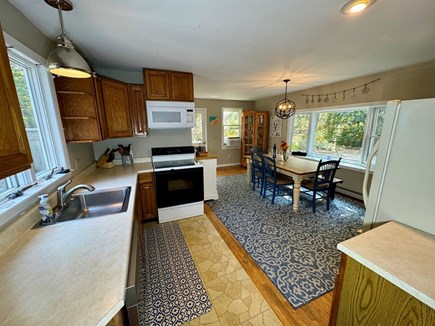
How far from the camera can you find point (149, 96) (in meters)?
2.67

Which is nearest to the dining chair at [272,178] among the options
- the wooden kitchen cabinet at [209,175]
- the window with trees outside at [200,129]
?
the wooden kitchen cabinet at [209,175]

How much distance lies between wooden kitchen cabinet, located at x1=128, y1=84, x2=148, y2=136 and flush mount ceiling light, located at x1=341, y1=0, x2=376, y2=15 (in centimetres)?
252

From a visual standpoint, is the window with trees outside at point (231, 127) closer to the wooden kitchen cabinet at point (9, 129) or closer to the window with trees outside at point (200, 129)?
the window with trees outside at point (200, 129)

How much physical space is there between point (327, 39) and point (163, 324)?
9.82ft

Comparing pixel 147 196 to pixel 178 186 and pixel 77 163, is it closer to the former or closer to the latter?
pixel 178 186

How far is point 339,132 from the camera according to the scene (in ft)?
12.7

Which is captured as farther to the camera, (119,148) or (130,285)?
(119,148)

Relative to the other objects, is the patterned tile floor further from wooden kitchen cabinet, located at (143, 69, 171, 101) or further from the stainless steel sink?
wooden kitchen cabinet, located at (143, 69, 171, 101)

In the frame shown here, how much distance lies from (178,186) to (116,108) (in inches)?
55.7

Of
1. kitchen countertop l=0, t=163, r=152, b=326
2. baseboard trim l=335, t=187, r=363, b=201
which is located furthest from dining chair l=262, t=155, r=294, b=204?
kitchen countertop l=0, t=163, r=152, b=326

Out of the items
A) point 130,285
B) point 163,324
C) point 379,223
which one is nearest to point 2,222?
point 130,285

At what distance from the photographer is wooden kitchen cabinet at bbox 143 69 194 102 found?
8.79 feet

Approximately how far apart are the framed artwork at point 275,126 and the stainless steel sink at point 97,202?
15.0ft

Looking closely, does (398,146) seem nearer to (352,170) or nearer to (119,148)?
(352,170)
